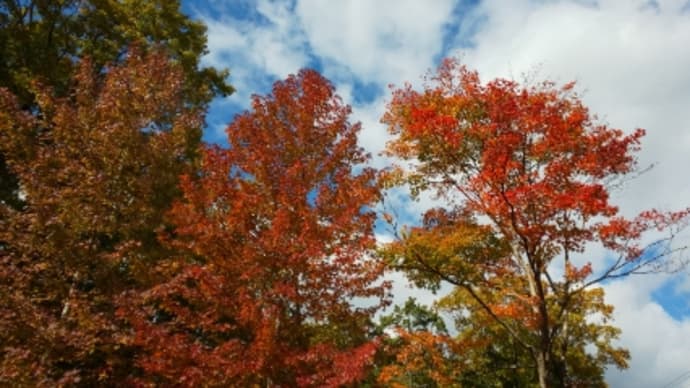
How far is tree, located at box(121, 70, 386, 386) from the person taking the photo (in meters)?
9.32

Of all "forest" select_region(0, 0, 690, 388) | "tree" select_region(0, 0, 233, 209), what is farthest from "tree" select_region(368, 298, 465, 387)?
"tree" select_region(0, 0, 233, 209)

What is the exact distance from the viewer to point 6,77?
585 inches

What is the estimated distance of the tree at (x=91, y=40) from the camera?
15.0 metres

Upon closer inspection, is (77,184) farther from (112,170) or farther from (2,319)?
(2,319)

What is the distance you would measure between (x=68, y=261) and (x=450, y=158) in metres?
8.81

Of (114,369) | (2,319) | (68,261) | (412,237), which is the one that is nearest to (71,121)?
(68,261)

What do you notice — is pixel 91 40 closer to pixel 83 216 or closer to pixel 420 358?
pixel 83 216

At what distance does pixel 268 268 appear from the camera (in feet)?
33.6

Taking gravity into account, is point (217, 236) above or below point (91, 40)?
below

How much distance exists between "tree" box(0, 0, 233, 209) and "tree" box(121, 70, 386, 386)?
4.80 metres

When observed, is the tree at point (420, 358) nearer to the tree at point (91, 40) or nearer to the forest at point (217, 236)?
the forest at point (217, 236)

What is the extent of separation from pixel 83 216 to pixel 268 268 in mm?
3563

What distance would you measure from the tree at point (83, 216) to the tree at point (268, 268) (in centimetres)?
70

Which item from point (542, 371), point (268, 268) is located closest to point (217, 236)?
point (268, 268)
